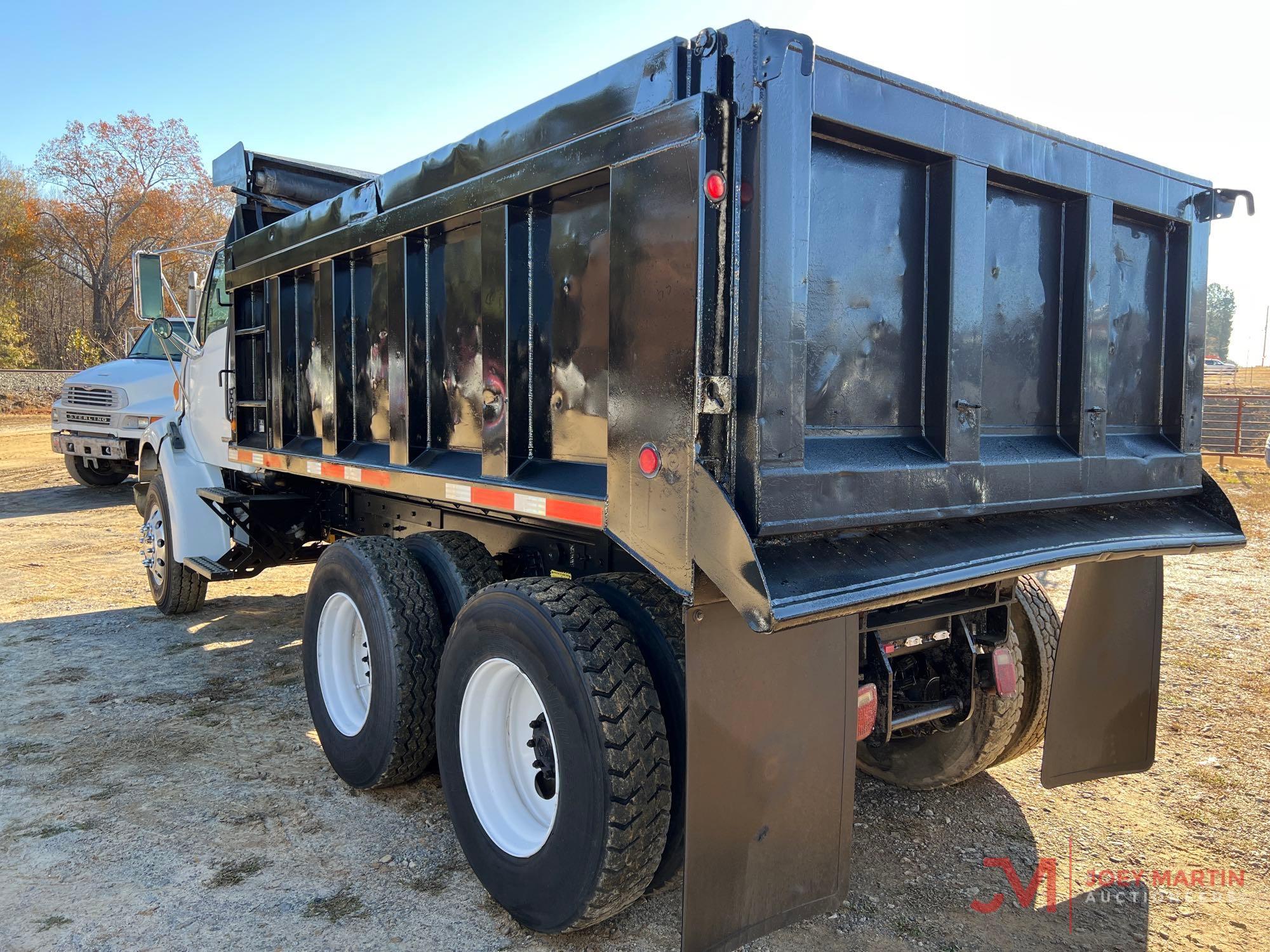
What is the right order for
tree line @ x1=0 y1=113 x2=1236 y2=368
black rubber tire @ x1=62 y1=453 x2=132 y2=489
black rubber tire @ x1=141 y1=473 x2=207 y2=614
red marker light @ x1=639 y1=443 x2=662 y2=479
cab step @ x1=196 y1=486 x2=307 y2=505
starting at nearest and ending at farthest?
red marker light @ x1=639 y1=443 x2=662 y2=479 → cab step @ x1=196 y1=486 x2=307 y2=505 → black rubber tire @ x1=141 y1=473 x2=207 y2=614 → black rubber tire @ x1=62 y1=453 x2=132 y2=489 → tree line @ x1=0 y1=113 x2=1236 y2=368

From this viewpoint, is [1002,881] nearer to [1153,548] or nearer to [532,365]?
[1153,548]

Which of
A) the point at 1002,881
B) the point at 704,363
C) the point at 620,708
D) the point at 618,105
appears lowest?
the point at 1002,881

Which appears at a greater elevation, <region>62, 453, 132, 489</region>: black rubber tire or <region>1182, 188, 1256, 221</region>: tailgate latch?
<region>1182, 188, 1256, 221</region>: tailgate latch

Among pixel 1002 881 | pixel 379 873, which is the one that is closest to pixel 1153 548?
pixel 1002 881

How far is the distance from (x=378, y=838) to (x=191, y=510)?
12.9 feet

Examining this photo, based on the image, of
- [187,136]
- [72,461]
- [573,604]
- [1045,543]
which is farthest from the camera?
[187,136]

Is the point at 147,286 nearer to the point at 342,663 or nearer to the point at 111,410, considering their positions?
the point at 342,663

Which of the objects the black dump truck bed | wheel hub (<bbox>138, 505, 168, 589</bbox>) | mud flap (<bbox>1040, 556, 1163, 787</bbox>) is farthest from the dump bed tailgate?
wheel hub (<bbox>138, 505, 168, 589</bbox>)

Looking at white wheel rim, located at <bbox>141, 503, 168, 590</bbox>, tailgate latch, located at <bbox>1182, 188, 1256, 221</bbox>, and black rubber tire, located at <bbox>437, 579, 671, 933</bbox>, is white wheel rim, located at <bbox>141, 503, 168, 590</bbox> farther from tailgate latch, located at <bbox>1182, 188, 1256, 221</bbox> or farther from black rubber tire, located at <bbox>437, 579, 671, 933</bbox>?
tailgate latch, located at <bbox>1182, 188, 1256, 221</bbox>

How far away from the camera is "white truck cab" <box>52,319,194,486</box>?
13.8m

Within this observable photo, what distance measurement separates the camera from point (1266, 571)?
8.92 metres

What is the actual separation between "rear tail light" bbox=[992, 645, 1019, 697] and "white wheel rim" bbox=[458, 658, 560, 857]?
1.82 meters

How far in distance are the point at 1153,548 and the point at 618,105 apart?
2.53 metres

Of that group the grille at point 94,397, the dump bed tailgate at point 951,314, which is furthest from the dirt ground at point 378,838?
the grille at point 94,397
